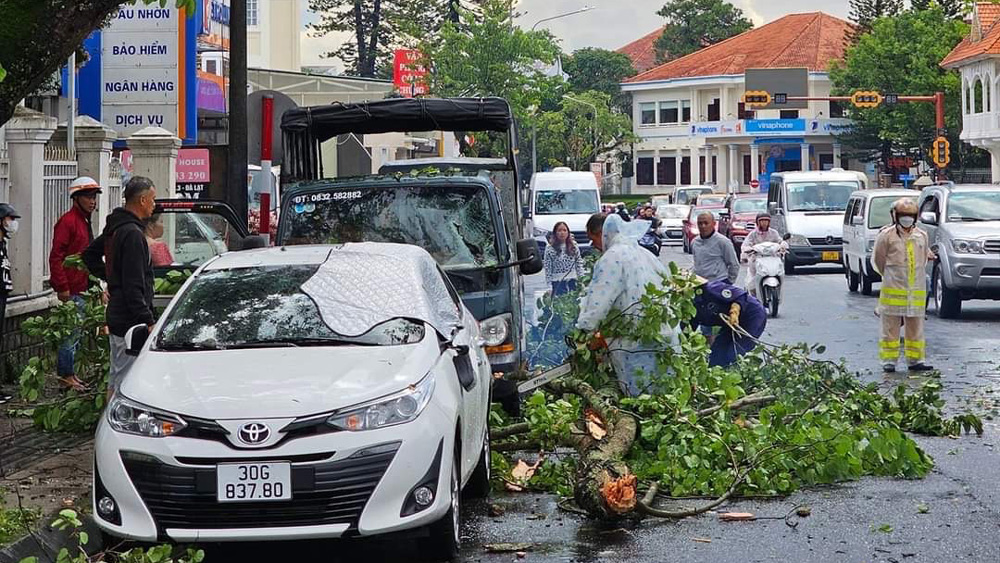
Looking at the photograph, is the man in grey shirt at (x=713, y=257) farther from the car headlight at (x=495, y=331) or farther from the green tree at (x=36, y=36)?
the green tree at (x=36, y=36)

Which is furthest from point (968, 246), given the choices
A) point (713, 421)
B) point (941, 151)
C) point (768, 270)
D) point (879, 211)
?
point (941, 151)

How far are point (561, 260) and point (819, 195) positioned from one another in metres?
16.7

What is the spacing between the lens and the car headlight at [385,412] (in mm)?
6883

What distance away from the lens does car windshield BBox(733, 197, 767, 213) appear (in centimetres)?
4622

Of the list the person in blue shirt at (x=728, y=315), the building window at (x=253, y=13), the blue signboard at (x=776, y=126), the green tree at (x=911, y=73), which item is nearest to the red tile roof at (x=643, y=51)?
the blue signboard at (x=776, y=126)

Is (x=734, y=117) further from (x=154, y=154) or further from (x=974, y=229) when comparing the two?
(x=154, y=154)

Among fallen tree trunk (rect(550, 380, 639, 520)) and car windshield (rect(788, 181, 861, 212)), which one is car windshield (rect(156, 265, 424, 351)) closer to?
fallen tree trunk (rect(550, 380, 639, 520))

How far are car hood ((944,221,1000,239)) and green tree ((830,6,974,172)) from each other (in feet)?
178

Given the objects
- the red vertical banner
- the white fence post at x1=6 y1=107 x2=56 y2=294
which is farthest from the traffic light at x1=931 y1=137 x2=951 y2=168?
the white fence post at x1=6 y1=107 x2=56 y2=294

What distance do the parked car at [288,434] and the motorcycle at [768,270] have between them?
1540cm

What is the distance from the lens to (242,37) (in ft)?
54.3

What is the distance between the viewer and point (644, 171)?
11012 centimetres

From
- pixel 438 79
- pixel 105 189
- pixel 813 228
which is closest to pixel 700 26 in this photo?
pixel 438 79

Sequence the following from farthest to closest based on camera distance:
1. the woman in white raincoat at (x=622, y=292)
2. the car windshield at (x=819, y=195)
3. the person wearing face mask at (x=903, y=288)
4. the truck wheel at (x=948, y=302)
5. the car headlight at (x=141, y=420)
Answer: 1. the car windshield at (x=819, y=195)
2. the truck wheel at (x=948, y=302)
3. the person wearing face mask at (x=903, y=288)
4. the woman in white raincoat at (x=622, y=292)
5. the car headlight at (x=141, y=420)
